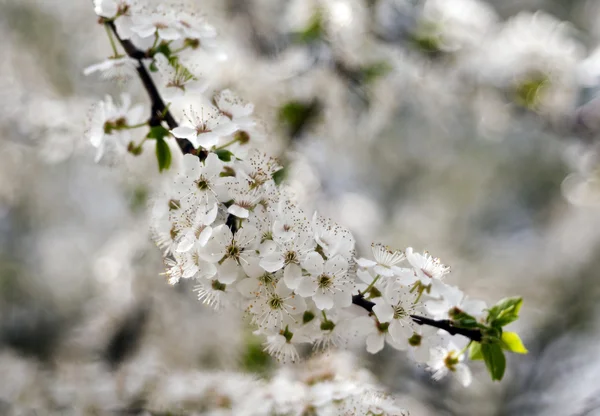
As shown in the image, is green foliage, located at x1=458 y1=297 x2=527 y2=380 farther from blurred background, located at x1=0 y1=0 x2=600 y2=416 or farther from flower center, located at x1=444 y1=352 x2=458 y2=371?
blurred background, located at x1=0 y1=0 x2=600 y2=416

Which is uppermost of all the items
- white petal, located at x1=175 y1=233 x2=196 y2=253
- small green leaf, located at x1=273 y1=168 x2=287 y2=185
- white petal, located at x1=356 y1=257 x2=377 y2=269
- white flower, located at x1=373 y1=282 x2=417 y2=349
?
small green leaf, located at x1=273 y1=168 x2=287 y2=185

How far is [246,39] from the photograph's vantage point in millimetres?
2312

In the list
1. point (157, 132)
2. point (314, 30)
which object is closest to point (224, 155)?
point (157, 132)

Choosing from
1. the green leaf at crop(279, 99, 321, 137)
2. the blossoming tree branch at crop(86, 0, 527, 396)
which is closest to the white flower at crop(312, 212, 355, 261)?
the blossoming tree branch at crop(86, 0, 527, 396)

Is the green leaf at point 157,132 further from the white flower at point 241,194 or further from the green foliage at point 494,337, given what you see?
the green foliage at point 494,337

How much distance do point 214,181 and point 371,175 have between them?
3.17 meters

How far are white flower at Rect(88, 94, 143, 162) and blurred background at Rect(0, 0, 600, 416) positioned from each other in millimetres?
66

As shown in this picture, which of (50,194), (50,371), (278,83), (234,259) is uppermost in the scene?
(278,83)

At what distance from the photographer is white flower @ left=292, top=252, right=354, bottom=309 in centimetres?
71

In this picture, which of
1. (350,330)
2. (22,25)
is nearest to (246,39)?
(22,25)

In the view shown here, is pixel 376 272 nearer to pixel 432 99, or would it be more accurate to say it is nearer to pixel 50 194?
pixel 432 99

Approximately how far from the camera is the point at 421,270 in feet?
2.50

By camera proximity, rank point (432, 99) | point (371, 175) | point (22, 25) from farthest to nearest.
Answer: point (371, 175) → point (22, 25) → point (432, 99)

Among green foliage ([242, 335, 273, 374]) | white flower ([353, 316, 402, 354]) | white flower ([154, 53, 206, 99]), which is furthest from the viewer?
green foliage ([242, 335, 273, 374])
